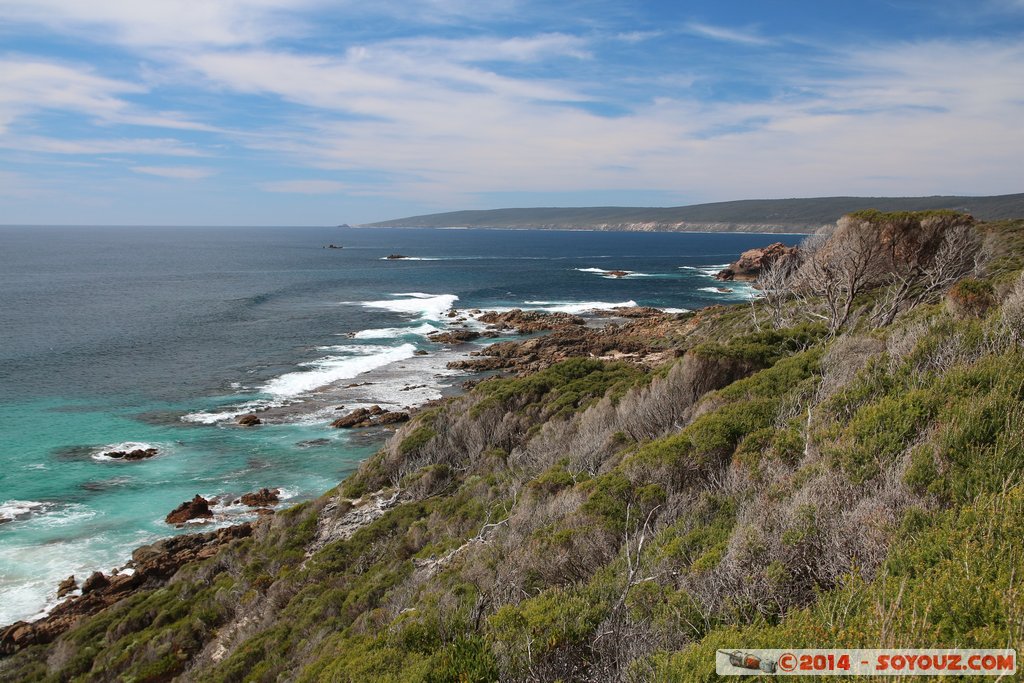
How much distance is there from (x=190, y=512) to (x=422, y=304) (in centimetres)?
4643

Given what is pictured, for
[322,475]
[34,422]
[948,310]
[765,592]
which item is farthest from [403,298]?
[765,592]

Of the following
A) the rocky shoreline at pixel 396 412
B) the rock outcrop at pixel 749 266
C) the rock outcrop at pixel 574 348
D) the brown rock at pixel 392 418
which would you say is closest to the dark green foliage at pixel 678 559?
the rocky shoreline at pixel 396 412

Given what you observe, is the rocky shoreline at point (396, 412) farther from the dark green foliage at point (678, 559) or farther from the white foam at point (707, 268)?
the white foam at point (707, 268)

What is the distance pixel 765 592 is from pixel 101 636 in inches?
549

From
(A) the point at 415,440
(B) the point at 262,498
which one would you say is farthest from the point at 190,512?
(A) the point at 415,440

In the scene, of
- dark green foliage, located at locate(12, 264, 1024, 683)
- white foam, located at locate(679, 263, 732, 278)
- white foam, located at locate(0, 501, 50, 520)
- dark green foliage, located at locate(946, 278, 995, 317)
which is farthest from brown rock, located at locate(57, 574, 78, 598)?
white foam, located at locate(679, 263, 732, 278)

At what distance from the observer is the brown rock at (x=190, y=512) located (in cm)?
1930

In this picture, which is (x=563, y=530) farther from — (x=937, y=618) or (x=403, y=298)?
(x=403, y=298)

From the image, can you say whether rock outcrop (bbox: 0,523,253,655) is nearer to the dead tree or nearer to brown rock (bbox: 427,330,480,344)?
the dead tree

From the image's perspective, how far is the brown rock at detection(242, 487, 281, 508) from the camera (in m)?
20.2

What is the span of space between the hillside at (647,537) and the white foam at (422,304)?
137 ft

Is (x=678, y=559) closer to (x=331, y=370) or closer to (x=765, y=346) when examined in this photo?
(x=765, y=346)

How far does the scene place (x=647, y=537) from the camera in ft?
25.8

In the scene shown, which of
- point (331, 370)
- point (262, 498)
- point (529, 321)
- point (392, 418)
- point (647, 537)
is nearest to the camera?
point (647, 537)
